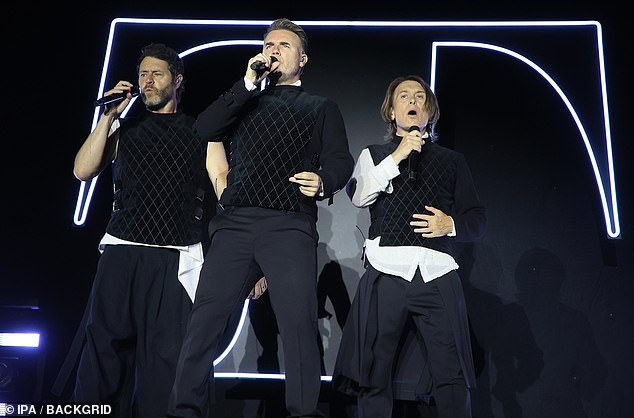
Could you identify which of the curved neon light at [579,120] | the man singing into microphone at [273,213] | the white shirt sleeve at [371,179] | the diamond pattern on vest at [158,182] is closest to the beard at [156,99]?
the diamond pattern on vest at [158,182]

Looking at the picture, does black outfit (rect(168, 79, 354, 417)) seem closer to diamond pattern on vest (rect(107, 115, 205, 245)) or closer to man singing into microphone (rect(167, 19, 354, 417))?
man singing into microphone (rect(167, 19, 354, 417))

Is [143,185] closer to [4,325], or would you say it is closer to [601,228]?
[4,325]

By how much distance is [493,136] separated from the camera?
3.91 metres

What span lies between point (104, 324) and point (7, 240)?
111 centimetres

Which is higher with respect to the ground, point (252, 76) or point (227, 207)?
point (252, 76)

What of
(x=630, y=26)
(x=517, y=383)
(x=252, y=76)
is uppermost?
(x=630, y=26)

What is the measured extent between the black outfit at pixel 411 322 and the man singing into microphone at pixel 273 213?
41 cm

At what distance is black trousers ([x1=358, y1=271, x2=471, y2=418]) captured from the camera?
299 cm

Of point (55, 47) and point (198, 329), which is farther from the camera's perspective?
point (55, 47)

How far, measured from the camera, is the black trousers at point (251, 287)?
101 inches

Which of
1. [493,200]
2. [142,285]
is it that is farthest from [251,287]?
[493,200]

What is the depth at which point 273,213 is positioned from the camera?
2771 millimetres

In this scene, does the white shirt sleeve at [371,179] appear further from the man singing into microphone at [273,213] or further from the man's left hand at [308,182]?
the man's left hand at [308,182]

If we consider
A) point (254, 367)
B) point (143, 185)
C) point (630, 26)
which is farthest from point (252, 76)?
point (630, 26)
